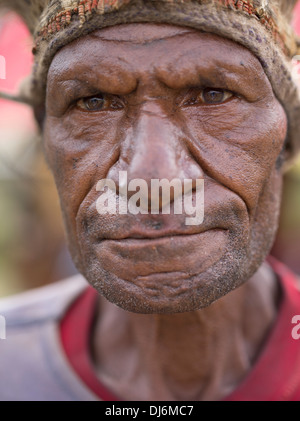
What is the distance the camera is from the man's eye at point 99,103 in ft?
5.65

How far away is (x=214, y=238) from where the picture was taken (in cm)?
158

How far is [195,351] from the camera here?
215 centimetres

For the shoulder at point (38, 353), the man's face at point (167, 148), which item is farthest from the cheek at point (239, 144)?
the shoulder at point (38, 353)

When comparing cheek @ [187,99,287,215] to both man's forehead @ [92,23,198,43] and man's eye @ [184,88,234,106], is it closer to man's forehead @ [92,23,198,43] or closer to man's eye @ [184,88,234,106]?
man's eye @ [184,88,234,106]

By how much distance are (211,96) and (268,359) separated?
1.18 m

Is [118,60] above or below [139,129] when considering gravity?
above

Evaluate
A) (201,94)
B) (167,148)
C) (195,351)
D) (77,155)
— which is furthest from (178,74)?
(195,351)

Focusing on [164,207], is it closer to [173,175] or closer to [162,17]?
[173,175]

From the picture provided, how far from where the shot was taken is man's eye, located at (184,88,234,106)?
168 cm

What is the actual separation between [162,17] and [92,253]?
834mm

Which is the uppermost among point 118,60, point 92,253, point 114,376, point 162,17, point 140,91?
point 162,17

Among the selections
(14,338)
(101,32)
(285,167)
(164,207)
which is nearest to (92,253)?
(164,207)

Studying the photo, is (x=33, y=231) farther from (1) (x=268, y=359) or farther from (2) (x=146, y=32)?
(2) (x=146, y=32)

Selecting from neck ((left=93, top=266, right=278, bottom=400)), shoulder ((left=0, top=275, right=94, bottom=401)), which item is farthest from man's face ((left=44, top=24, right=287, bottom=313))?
shoulder ((left=0, top=275, right=94, bottom=401))
